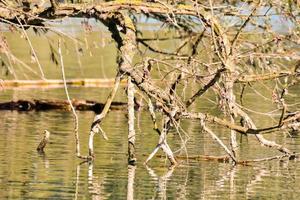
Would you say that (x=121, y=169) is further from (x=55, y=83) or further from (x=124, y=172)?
(x=55, y=83)

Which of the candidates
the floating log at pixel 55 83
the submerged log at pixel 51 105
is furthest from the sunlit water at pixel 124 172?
the floating log at pixel 55 83

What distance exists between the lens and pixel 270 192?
16656mm

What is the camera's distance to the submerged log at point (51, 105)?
30.0m

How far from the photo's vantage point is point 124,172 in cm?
1825

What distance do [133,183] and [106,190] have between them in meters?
0.91

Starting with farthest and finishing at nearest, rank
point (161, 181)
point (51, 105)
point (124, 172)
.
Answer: point (51, 105) < point (124, 172) < point (161, 181)

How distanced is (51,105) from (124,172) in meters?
12.6

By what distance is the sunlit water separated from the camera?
1617 centimetres

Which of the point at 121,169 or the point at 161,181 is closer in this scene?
the point at 161,181

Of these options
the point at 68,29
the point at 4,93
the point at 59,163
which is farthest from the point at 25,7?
the point at 4,93

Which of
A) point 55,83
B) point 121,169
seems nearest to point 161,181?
point 121,169

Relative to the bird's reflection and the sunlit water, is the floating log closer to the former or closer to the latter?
the sunlit water

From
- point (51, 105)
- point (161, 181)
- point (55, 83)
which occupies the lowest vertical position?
point (161, 181)

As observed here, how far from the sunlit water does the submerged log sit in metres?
4.34
